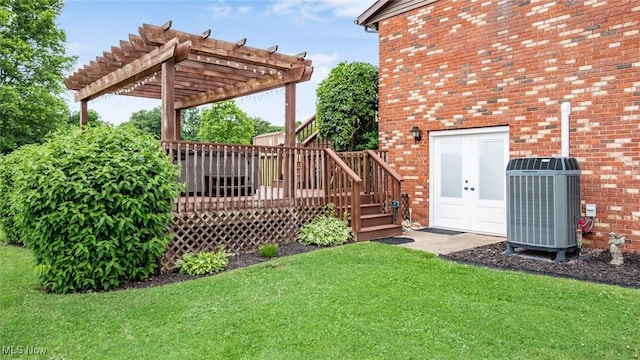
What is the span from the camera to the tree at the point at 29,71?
1727 centimetres

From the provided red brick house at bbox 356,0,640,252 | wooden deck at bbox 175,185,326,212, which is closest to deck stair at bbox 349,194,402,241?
wooden deck at bbox 175,185,326,212

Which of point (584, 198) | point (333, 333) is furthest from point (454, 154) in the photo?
point (333, 333)

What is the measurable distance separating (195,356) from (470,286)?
2.87 m

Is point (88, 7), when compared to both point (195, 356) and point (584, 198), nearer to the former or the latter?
point (195, 356)

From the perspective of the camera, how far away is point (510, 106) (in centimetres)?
714

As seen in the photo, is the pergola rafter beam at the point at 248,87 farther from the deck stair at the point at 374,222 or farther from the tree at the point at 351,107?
the deck stair at the point at 374,222

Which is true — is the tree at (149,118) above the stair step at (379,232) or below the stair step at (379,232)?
above

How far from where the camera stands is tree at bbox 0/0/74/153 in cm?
1727

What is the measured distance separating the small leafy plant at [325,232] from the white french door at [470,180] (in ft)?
7.69

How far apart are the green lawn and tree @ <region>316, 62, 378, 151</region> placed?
17.9 feet

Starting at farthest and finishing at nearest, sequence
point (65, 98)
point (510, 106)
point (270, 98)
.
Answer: point (65, 98), point (270, 98), point (510, 106)

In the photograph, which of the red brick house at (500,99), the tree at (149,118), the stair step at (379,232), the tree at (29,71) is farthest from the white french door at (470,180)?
the tree at (149,118)

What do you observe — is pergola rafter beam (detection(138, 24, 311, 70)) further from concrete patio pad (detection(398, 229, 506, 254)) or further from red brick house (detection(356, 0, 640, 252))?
concrete patio pad (detection(398, 229, 506, 254))

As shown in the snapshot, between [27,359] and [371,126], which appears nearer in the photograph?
[27,359]
